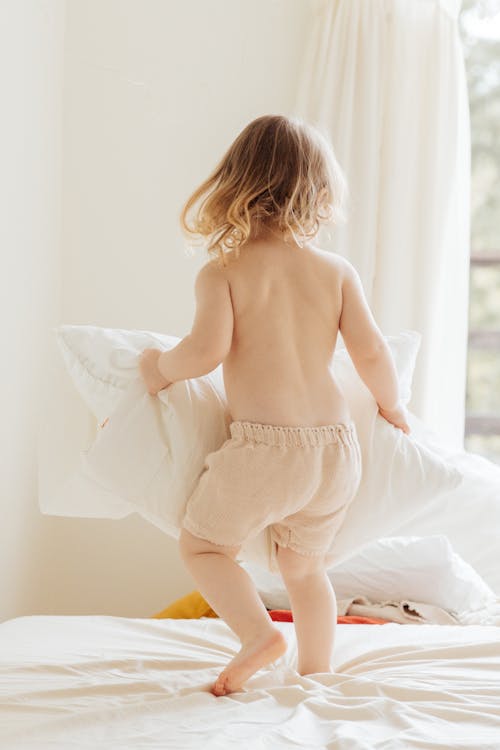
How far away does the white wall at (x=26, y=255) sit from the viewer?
2521 millimetres

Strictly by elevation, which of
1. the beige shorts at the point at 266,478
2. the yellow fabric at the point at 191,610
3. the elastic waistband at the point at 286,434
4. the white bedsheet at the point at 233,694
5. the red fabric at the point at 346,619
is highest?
the elastic waistband at the point at 286,434

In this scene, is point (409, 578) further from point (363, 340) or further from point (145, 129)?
point (145, 129)

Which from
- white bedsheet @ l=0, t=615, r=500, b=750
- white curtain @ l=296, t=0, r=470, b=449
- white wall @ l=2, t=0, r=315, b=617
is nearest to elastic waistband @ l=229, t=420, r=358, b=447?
white bedsheet @ l=0, t=615, r=500, b=750

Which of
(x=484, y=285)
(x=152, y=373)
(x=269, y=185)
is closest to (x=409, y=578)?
(x=152, y=373)

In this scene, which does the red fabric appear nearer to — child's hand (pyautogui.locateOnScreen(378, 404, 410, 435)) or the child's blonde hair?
child's hand (pyautogui.locateOnScreen(378, 404, 410, 435))

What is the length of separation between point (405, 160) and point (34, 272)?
1.13 m

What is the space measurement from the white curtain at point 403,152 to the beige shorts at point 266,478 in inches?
50.0

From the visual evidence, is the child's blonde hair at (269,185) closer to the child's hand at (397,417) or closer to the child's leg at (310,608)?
the child's hand at (397,417)

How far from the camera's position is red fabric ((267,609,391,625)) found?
2.16m

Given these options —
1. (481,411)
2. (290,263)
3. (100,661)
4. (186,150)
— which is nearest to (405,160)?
(186,150)

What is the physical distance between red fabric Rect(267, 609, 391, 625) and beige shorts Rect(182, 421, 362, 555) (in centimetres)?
53

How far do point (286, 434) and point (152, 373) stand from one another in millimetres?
296

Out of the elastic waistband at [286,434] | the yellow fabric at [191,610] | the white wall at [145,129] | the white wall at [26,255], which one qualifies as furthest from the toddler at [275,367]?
the white wall at [145,129]

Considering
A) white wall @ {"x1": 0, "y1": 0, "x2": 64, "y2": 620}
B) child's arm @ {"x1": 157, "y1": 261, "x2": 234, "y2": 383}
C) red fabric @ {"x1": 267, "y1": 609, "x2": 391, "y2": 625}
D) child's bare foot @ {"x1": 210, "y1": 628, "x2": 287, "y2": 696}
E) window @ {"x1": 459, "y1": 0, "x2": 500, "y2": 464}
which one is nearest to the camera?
child's bare foot @ {"x1": 210, "y1": 628, "x2": 287, "y2": 696}
